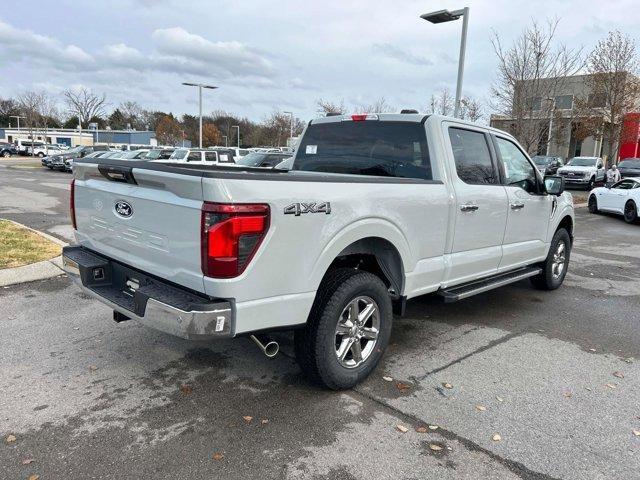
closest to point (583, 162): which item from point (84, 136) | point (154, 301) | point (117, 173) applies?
point (117, 173)

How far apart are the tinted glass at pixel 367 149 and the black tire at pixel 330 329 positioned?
4.01 ft

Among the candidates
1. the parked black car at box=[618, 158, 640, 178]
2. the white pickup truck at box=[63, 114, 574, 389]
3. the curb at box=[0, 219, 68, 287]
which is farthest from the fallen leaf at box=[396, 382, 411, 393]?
the parked black car at box=[618, 158, 640, 178]

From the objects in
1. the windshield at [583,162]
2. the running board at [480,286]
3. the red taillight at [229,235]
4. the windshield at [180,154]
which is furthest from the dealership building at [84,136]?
the red taillight at [229,235]

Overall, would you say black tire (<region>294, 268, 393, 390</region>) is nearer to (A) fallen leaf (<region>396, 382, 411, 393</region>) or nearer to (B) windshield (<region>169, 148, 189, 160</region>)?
(A) fallen leaf (<region>396, 382, 411, 393</region>)

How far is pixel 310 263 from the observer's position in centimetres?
318

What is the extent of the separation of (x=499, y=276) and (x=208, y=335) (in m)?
3.47

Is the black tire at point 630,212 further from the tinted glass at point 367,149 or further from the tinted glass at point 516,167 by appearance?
the tinted glass at point 367,149

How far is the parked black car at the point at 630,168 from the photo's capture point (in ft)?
84.6

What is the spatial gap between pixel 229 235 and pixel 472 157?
285 cm

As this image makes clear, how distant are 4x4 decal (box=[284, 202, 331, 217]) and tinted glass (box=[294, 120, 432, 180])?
1.40m

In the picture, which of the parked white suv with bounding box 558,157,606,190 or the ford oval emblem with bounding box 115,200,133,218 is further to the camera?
the parked white suv with bounding box 558,157,606,190

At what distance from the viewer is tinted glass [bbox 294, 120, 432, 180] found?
4.36 metres

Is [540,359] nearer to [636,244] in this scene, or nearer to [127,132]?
[636,244]

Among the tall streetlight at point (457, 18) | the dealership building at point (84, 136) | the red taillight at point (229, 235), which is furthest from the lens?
the dealership building at point (84, 136)
